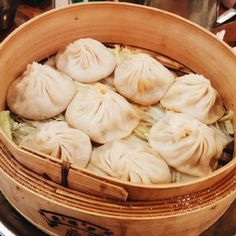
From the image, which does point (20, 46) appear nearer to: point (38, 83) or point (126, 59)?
point (38, 83)

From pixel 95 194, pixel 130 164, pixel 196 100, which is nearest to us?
pixel 95 194

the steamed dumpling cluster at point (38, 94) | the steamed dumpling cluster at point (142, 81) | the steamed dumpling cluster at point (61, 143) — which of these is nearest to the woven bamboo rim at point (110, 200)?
the steamed dumpling cluster at point (61, 143)

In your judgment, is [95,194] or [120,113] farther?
[120,113]

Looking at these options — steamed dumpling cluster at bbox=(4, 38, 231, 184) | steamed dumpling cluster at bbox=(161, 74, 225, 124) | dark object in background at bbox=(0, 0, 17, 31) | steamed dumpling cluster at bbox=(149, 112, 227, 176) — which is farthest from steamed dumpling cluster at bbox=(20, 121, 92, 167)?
dark object in background at bbox=(0, 0, 17, 31)

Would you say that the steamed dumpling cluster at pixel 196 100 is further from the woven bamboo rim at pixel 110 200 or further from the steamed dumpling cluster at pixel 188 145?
the woven bamboo rim at pixel 110 200

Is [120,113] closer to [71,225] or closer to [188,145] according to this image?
[188,145]

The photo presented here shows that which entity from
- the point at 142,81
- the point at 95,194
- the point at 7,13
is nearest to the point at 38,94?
the point at 142,81

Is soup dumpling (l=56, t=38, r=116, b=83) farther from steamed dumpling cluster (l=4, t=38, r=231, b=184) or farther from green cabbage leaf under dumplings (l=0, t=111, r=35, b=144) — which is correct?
green cabbage leaf under dumplings (l=0, t=111, r=35, b=144)

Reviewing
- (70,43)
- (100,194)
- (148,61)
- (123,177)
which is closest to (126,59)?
(148,61)
